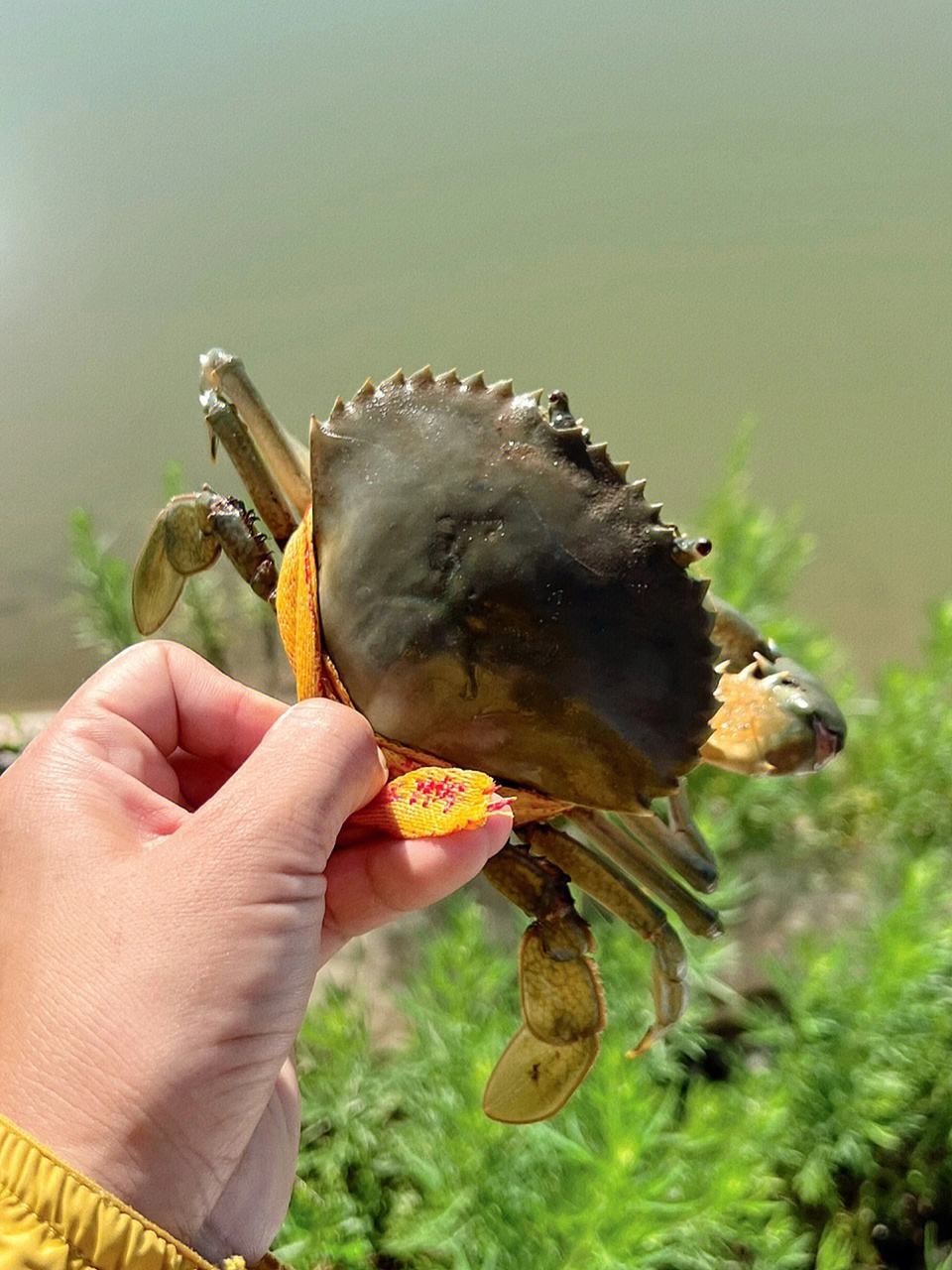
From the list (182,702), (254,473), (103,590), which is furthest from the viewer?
(103,590)

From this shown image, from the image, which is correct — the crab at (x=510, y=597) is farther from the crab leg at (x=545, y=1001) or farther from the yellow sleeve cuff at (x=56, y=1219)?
the yellow sleeve cuff at (x=56, y=1219)

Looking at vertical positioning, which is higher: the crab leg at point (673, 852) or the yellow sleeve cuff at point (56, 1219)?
the yellow sleeve cuff at point (56, 1219)

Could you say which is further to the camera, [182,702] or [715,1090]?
[715,1090]

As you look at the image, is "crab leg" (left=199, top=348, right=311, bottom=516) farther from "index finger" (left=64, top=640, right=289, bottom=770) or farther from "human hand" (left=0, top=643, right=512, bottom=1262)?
"human hand" (left=0, top=643, right=512, bottom=1262)

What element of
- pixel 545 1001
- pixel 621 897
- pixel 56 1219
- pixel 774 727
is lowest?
pixel 545 1001

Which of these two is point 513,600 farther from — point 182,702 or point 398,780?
point 182,702

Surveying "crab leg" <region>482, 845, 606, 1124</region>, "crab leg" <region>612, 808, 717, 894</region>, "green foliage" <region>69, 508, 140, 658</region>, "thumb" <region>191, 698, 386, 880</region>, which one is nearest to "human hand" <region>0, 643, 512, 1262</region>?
"thumb" <region>191, 698, 386, 880</region>

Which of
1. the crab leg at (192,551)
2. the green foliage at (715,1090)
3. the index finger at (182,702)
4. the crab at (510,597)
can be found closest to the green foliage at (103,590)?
the green foliage at (715,1090)

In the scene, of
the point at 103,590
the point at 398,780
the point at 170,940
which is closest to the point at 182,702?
the point at 398,780
